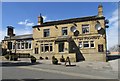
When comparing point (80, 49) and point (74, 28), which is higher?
point (74, 28)

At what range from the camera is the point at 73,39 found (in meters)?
38.5

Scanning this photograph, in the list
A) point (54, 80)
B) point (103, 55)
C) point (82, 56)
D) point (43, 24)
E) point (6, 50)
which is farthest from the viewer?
point (6, 50)

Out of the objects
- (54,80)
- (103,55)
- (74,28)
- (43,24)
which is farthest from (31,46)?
(54,80)

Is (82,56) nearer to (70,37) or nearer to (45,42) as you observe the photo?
(70,37)

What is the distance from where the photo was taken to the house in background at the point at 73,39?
117 ft

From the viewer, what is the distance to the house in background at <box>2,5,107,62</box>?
35.6 m

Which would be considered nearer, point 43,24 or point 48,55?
point 48,55

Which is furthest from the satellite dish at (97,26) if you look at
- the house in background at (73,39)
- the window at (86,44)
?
the window at (86,44)

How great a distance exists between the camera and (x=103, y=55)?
34625 millimetres

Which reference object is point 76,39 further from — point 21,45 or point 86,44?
point 21,45

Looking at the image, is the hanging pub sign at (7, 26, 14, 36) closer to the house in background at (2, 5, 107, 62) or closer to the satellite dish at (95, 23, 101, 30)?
the house in background at (2, 5, 107, 62)

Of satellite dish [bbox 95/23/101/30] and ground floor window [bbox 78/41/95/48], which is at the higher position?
satellite dish [bbox 95/23/101/30]

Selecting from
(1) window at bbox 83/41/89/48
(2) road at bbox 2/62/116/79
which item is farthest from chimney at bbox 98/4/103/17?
(2) road at bbox 2/62/116/79

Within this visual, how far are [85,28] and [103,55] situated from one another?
6653mm
